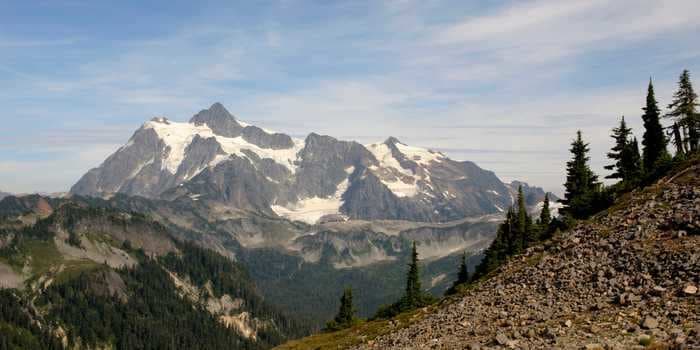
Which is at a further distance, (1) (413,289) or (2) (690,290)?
(1) (413,289)

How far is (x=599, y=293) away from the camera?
44.6 m

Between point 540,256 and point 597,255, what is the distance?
12586mm

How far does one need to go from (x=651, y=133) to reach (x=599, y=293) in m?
68.5

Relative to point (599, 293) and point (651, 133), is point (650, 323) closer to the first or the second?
point (599, 293)

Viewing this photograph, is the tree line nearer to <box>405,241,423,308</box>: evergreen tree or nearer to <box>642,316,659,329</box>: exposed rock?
<box>405,241,423,308</box>: evergreen tree

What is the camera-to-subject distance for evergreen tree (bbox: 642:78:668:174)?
3969 inches

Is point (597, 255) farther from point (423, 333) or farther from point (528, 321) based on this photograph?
point (423, 333)

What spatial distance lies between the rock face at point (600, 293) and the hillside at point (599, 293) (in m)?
0.08

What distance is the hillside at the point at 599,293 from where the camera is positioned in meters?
35.6

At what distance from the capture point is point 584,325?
38.2 metres

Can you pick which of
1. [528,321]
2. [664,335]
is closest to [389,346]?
[528,321]

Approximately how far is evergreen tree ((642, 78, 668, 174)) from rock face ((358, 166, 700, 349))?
3319 cm

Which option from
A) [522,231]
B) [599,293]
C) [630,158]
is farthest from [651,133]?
[599,293]

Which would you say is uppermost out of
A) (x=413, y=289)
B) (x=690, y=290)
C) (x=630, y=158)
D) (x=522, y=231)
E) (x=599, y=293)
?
(x=630, y=158)
